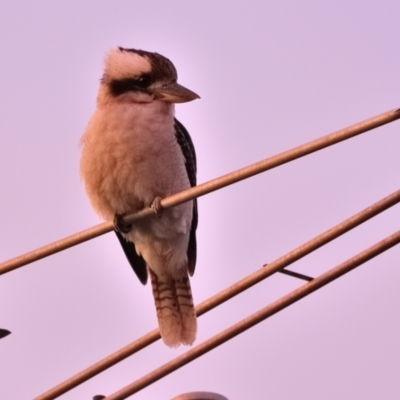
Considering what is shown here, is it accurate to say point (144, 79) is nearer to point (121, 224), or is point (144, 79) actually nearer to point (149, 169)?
point (149, 169)

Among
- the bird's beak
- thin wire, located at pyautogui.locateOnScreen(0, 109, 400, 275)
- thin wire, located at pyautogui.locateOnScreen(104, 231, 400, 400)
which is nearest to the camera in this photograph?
thin wire, located at pyautogui.locateOnScreen(0, 109, 400, 275)

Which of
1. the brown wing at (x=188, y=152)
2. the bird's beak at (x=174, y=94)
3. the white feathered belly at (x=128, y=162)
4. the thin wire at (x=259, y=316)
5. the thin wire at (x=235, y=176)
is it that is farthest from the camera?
the brown wing at (x=188, y=152)

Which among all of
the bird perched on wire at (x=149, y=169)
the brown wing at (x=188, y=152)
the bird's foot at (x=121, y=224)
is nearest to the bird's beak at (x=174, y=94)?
the bird perched on wire at (x=149, y=169)

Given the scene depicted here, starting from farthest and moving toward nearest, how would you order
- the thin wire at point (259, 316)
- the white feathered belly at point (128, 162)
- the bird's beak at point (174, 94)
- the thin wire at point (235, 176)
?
the bird's beak at point (174, 94), the white feathered belly at point (128, 162), the thin wire at point (259, 316), the thin wire at point (235, 176)

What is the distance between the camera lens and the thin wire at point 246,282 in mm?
2469

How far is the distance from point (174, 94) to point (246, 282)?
7.31 ft

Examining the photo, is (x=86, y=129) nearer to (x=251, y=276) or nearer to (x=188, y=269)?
(x=188, y=269)

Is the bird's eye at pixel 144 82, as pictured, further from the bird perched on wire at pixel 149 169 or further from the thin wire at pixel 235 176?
the thin wire at pixel 235 176

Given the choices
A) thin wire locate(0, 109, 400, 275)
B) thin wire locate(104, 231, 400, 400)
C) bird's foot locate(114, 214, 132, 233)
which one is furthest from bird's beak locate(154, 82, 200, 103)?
thin wire locate(104, 231, 400, 400)

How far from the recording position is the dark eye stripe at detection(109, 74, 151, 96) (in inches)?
197

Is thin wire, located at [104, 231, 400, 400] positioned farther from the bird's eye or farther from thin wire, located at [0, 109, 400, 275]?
the bird's eye

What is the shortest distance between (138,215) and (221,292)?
71.0 inches

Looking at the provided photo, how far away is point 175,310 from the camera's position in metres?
5.29

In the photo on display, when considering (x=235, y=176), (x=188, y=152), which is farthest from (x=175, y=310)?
(x=235, y=176)
